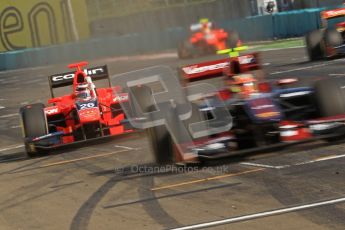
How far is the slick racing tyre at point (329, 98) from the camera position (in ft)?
29.2

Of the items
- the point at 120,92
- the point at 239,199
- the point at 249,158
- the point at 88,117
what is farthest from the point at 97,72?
the point at 239,199

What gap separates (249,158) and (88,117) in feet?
13.6

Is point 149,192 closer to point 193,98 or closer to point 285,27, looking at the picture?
point 193,98

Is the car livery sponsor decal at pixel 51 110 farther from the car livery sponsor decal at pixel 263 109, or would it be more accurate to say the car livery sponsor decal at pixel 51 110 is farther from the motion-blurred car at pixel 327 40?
the motion-blurred car at pixel 327 40

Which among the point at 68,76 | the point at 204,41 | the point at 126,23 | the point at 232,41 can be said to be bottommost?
the point at 232,41

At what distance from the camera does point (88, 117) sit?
477 inches

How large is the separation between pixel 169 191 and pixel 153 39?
2045cm

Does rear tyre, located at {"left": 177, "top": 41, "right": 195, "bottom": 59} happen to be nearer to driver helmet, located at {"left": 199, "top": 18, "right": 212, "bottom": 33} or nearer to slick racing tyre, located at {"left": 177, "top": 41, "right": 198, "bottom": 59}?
slick racing tyre, located at {"left": 177, "top": 41, "right": 198, "bottom": 59}

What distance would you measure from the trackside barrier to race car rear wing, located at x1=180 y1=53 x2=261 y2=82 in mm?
13524

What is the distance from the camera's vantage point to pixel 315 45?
2078 centimetres

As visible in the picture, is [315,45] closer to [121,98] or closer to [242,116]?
[121,98]

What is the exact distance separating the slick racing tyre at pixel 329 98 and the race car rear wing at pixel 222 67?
0.87 metres

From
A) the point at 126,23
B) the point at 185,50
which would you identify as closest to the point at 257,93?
the point at 185,50

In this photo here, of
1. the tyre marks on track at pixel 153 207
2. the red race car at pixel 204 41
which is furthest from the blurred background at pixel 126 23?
the tyre marks on track at pixel 153 207
